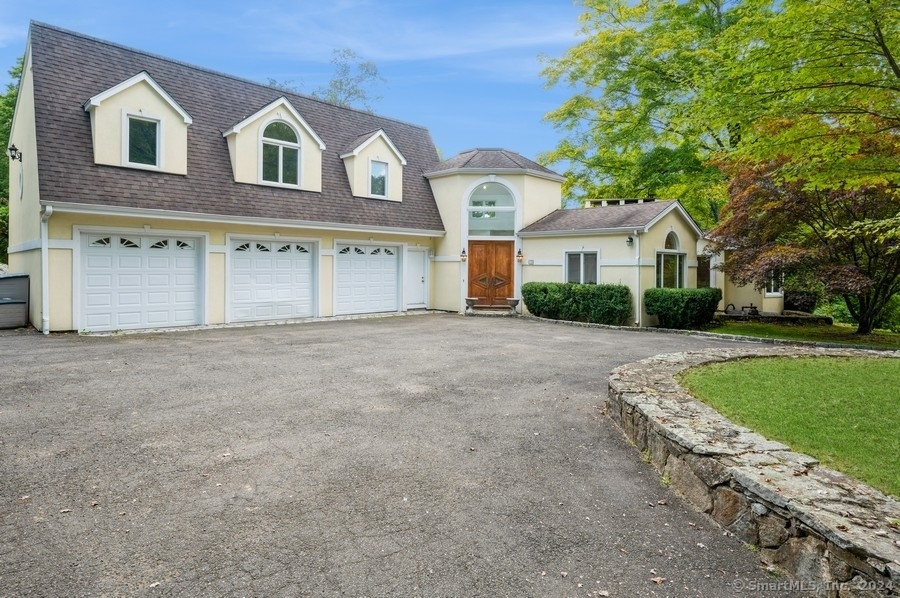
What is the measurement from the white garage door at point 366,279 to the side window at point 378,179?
5.77 feet

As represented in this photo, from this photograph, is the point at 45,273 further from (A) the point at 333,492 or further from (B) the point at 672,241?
(B) the point at 672,241

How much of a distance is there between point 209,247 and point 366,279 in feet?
15.9

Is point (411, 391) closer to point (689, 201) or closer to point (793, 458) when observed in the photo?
point (793, 458)

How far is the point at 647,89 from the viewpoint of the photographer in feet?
64.8

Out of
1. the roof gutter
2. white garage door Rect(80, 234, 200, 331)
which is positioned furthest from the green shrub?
white garage door Rect(80, 234, 200, 331)

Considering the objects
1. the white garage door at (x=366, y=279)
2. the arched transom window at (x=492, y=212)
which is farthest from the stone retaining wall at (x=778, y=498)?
the arched transom window at (x=492, y=212)

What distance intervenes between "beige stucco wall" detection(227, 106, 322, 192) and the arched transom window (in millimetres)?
5267

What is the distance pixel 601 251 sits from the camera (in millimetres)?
15219

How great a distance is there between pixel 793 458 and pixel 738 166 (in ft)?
37.7

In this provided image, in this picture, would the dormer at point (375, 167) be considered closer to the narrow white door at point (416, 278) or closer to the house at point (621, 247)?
the narrow white door at point (416, 278)

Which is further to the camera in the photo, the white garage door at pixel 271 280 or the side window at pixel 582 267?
the side window at pixel 582 267

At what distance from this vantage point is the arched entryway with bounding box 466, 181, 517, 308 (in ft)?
56.9

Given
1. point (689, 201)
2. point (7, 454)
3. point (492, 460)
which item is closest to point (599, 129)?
point (689, 201)

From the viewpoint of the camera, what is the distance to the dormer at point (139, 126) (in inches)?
452
